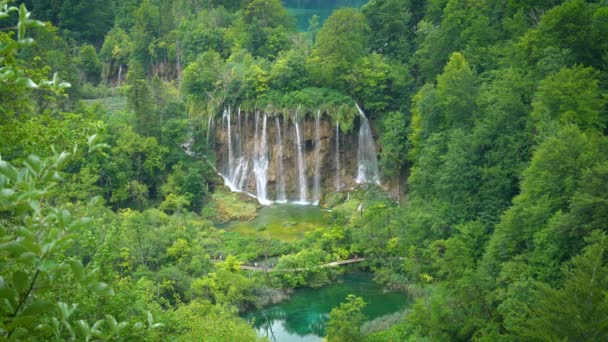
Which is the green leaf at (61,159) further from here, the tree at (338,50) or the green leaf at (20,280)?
the tree at (338,50)

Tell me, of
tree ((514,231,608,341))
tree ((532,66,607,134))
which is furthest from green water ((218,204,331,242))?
tree ((514,231,608,341))

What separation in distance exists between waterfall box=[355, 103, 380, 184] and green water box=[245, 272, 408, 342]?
8.54 m

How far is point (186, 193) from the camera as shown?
2828 cm

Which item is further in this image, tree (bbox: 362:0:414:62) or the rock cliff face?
tree (bbox: 362:0:414:62)

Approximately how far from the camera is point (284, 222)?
27.2 metres

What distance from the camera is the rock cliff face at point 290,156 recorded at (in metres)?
30.4

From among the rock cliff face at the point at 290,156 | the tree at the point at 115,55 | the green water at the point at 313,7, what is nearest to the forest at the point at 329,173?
the rock cliff face at the point at 290,156

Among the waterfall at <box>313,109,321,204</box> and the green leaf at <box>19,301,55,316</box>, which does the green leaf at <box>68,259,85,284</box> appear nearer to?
the green leaf at <box>19,301,55,316</box>

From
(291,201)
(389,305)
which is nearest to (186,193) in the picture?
(291,201)

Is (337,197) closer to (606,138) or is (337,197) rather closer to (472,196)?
(472,196)

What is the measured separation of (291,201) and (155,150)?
22.8 feet

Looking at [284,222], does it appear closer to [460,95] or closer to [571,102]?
[460,95]

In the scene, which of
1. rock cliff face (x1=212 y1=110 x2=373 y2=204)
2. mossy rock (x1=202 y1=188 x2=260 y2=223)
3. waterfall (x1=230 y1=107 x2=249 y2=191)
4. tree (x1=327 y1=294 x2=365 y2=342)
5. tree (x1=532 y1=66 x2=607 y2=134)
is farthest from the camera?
waterfall (x1=230 y1=107 x2=249 y2=191)

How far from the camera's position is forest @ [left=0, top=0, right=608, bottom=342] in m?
8.20
